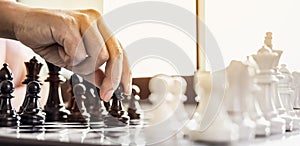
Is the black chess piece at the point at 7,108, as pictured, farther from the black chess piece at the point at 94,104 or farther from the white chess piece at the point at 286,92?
the white chess piece at the point at 286,92

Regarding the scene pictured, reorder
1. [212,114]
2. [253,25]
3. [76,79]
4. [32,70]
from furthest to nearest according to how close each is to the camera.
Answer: [253,25]
[76,79]
[32,70]
[212,114]

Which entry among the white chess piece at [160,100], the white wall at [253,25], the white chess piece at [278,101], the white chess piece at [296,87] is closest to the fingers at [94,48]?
the white chess piece at [160,100]

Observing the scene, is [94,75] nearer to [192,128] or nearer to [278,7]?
[192,128]

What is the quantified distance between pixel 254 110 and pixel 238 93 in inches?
2.3

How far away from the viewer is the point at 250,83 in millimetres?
634

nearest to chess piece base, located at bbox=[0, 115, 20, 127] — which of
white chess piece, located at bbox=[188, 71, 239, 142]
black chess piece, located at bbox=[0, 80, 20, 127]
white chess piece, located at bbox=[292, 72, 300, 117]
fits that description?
black chess piece, located at bbox=[0, 80, 20, 127]

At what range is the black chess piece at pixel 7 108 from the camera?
0.82 m

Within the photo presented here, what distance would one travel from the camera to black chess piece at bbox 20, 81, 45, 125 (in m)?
0.84

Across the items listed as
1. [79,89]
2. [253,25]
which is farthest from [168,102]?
[253,25]

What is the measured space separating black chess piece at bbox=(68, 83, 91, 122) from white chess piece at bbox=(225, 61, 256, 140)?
15.5 inches

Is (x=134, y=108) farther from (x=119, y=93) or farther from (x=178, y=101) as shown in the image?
(x=178, y=101)

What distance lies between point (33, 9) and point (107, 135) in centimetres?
41

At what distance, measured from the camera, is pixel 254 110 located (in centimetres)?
66

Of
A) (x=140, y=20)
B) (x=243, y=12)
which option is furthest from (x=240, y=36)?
(x=140, y=20)
